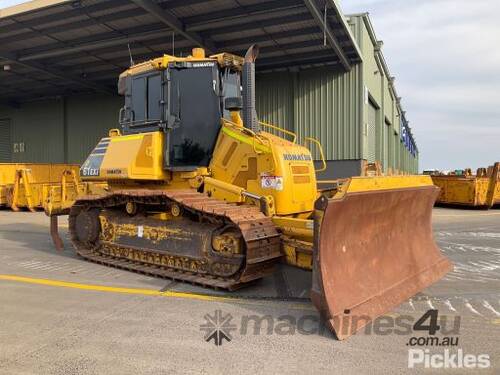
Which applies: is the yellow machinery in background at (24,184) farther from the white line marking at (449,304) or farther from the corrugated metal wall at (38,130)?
the white line marking at (449,304)

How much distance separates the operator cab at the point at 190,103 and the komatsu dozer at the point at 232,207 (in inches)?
0.6

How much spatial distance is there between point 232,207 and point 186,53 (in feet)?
41.3

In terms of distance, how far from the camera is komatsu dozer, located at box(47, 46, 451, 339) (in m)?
4.70

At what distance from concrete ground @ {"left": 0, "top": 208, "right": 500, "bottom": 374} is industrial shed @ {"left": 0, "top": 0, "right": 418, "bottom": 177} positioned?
9.27m

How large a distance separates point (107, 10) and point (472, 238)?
1205 centimetres

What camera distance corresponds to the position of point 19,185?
18828mm

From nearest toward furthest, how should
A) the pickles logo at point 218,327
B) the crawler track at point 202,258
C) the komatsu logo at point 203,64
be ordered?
the pickles logo at point 218,327, the crawler track at point 202,258, the komatsu logo at point 203,64

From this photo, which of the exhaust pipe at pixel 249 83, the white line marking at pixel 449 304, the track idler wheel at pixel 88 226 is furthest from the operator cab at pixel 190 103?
the white line marking at pixel 449 304

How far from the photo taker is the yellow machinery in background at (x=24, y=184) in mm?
18562

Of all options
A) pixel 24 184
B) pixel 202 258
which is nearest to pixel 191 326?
pixel 202 258

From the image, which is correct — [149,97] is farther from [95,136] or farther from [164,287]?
[95,136]

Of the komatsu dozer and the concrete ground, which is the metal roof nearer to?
the komatsu dozer

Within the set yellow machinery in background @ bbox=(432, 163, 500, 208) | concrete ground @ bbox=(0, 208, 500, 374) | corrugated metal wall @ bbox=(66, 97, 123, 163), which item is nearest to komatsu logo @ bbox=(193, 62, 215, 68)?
concrete ground @ bbox=(0, 208, 500, 374)

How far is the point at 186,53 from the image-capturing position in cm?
1716
